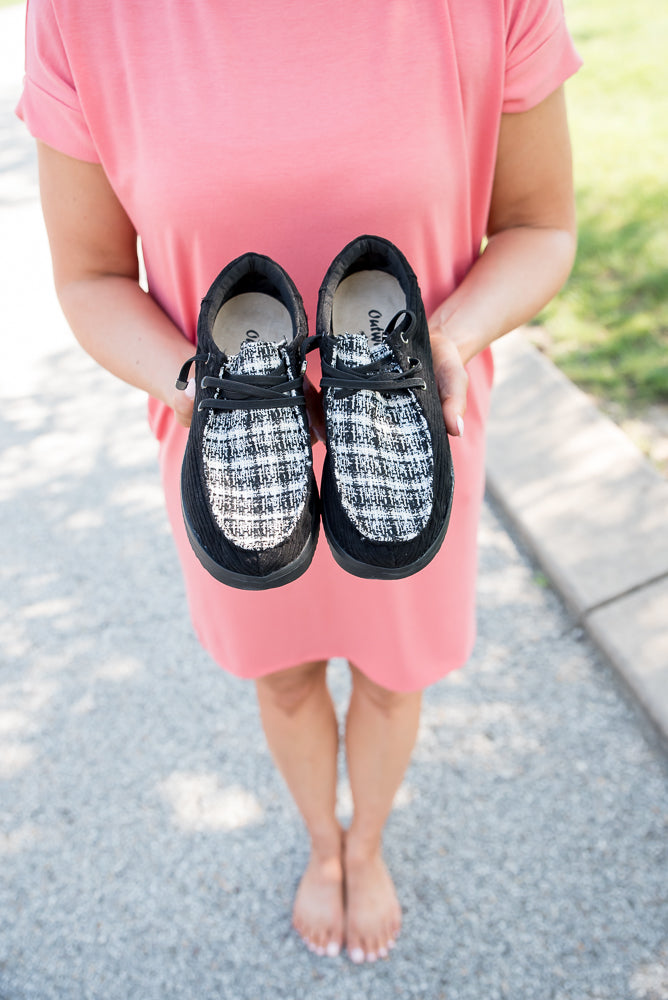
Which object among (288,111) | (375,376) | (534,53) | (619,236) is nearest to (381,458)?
(375,376)

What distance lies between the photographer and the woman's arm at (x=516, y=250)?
1.25 metres

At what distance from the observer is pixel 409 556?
3.82ft

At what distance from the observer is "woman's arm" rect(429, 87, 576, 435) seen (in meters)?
1.25

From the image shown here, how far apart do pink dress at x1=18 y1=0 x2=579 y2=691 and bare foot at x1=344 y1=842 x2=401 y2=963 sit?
57.3 inches

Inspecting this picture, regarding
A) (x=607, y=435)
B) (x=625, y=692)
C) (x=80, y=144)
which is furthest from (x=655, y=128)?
(x=80, y=144)

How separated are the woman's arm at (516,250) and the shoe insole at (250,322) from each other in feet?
0.89

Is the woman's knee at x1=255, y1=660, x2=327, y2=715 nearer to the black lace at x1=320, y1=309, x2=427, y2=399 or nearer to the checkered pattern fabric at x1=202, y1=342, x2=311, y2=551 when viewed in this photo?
the checkered pattern fabric at x1=202, y1=342, x2=311, y2=551

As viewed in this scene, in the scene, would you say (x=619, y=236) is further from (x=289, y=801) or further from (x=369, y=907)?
(x=369, y=907)

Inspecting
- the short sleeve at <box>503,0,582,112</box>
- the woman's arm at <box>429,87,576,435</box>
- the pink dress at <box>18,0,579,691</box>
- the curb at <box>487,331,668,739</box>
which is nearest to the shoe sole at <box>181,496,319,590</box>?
the woman's arm at <box>429,87,576,435</box>

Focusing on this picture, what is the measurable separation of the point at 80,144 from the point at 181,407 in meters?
0.42

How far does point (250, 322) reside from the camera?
137 centimetres

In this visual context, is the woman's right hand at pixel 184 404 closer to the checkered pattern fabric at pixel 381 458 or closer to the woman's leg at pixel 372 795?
the checkered pattern fabric at pixel 381 458

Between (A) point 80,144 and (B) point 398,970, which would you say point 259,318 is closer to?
(A) point 80,144

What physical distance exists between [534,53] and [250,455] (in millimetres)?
738
